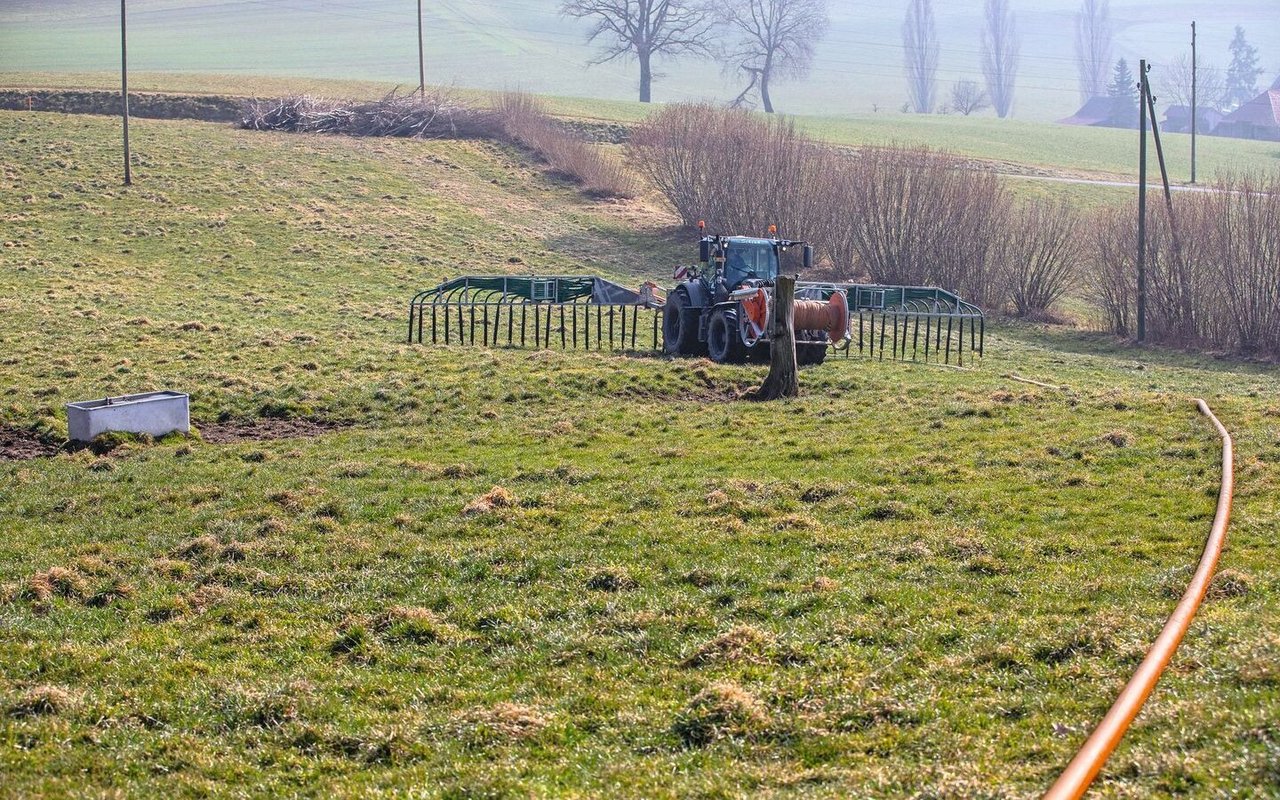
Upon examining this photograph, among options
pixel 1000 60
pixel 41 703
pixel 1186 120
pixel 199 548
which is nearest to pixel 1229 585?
pixel 41 703

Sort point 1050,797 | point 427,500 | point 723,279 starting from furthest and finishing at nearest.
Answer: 1. point 723,279
2. point 427,500
3. point 1050,797

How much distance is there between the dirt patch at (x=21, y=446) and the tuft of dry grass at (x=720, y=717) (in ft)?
35.7

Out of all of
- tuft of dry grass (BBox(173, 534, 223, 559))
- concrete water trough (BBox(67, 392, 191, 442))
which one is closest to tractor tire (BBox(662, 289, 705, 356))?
concrete water trough (BBox(67, 392, 191, 442))

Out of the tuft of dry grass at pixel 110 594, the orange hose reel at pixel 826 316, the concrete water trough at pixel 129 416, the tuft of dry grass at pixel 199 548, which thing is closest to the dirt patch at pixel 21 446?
the concrete water trough at pixel 129 416

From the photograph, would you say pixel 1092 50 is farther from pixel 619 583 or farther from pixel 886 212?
pixel 619 583

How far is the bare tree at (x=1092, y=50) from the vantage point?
544ft

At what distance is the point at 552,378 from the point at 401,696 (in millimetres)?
12330

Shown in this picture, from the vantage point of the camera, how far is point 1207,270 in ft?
97.1

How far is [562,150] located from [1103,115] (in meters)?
99.5

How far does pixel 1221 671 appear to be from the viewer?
234 inches

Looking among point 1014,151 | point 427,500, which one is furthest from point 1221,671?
point 1014,151

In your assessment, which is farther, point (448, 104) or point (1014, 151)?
point (1014, 151)

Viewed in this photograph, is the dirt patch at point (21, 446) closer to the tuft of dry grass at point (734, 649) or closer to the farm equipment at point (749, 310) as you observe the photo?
the tuft of dry grass at point (734, 649)

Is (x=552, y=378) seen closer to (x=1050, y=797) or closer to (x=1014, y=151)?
(x=1050, y=797)
